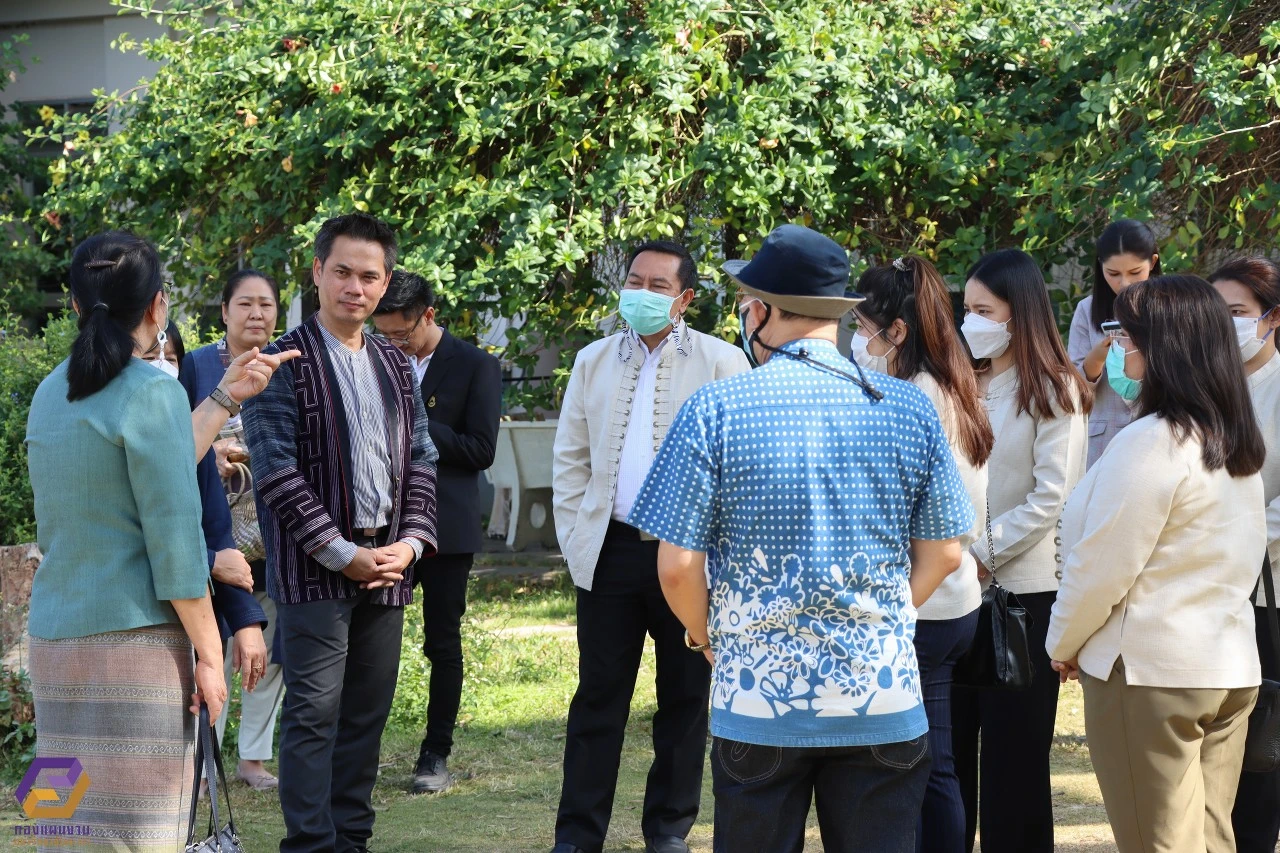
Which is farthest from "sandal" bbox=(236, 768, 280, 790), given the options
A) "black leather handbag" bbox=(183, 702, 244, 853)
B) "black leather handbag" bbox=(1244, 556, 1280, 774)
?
"black leather handbag" bbox=(1244, 556, 1280, 774)

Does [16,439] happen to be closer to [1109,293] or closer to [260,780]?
[260,780]

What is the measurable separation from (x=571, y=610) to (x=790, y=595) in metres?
6.08

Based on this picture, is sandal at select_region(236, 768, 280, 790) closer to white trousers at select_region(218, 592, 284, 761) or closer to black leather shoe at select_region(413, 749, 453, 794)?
white trousers at select_region(218, 592, 284, 761)

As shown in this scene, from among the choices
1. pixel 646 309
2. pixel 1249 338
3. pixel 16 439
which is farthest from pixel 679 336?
pixel 16 439

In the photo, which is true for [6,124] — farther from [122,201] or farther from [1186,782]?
[1186,782]

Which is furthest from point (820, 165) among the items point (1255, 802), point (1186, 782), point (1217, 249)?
point (1186, 782)

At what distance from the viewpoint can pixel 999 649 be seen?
3.68m

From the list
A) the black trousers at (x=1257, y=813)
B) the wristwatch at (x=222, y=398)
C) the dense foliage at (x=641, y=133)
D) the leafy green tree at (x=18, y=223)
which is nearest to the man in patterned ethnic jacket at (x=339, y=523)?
the wristwatch at (x=222, y=398)

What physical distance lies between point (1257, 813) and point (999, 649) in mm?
1000

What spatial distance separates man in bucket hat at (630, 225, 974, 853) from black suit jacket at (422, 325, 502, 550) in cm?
260

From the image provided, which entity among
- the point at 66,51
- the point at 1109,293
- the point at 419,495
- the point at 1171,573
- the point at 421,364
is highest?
the point at 66,51

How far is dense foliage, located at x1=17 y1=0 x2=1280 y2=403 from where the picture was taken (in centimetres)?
754

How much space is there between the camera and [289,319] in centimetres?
1029

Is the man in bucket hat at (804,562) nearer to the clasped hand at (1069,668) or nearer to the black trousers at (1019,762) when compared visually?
the clasped hand at (1069,668)
